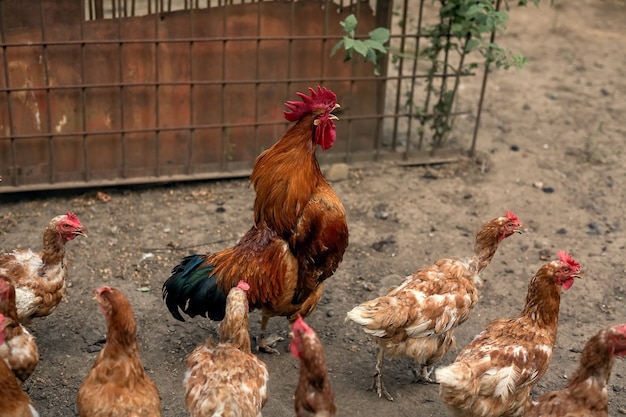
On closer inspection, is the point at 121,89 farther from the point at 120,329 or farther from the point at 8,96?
the point at 120,329

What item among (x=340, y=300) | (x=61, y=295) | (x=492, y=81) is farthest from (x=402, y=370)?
(x=492, y=81)

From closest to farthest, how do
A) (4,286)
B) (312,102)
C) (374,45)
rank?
(4,286), (312,102), (374,45)

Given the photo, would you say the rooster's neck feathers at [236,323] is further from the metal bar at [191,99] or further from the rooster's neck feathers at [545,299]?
the metal bar at [191,99]

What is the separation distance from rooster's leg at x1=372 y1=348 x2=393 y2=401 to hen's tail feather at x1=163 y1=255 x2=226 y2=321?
1.24 meters

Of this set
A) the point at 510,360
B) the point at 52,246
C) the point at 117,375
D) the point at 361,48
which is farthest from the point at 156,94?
the point at 510,360

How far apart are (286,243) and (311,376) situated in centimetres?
183

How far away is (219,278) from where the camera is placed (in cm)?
622

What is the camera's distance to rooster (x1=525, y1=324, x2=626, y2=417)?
4930mm

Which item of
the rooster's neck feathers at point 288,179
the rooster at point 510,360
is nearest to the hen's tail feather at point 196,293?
the rooster's neck feathers at point 288,179

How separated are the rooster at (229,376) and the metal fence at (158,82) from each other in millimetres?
3636

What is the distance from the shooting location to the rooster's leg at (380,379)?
6137 mm

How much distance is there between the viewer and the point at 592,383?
498 centimetres

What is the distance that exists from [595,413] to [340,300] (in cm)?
278

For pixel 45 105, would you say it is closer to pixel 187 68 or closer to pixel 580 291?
pixel 187 68
